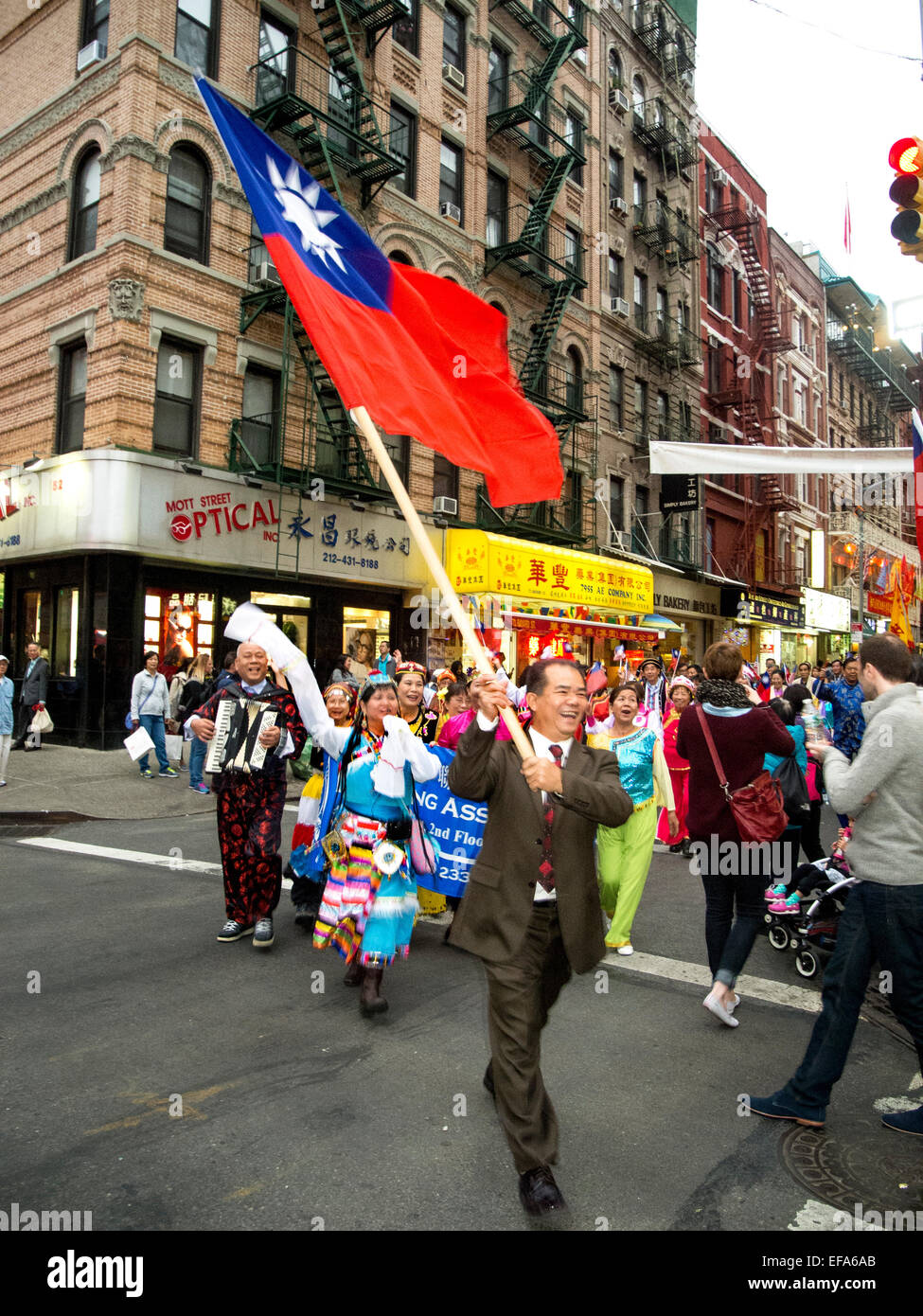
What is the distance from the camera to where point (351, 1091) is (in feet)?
12.1

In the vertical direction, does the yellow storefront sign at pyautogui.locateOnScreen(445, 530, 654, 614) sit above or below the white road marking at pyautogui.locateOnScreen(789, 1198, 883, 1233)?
above

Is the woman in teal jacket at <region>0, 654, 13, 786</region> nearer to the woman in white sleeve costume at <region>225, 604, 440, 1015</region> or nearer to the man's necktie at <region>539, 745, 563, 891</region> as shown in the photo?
the woman in white sleeve costume at <region>225, 604, 440, 1015</region>

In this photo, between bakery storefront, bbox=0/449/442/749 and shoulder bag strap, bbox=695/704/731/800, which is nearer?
shoulder bag strap, bbox=695/704/731/800

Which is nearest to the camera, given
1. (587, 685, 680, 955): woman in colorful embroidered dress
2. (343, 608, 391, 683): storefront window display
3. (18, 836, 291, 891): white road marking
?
(587, 685, 680, 955): woman in colorful embroidered dress

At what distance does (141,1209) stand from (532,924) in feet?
5.18

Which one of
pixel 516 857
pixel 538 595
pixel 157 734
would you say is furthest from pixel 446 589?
pixel 538 595

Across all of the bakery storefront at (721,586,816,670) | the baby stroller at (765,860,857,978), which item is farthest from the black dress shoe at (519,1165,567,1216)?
the bakery storefront at (721,586,816,670)

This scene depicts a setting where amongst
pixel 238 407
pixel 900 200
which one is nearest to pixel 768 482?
pixel 238 407

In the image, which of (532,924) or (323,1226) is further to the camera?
(532,924)

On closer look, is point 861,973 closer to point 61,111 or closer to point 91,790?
point 91,790

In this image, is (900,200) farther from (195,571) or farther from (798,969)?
(195,571)

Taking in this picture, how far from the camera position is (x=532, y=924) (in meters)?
3.07

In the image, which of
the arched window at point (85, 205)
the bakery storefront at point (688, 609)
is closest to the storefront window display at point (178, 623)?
the arched window at point (85, 205)

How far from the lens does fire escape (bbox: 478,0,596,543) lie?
2255cm
